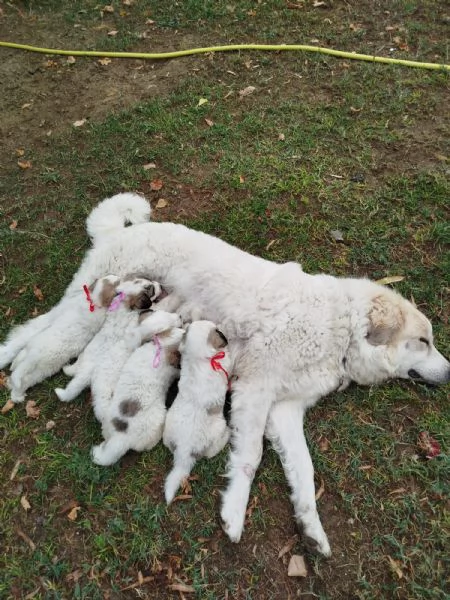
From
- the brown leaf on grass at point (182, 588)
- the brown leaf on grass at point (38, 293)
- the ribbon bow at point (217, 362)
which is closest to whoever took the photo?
the brown leaf on grass at point (182, 588)

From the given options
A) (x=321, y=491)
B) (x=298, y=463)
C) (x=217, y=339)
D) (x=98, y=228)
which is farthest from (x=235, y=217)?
(x=321, y=491)

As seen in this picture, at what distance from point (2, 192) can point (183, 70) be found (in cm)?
324

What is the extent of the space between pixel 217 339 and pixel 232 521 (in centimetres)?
132

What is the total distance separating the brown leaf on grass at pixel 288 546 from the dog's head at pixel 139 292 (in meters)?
2.09

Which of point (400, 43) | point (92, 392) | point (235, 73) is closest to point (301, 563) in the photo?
point (92, 392)

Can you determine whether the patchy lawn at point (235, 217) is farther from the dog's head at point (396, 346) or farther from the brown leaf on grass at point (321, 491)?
the dog's head at point (396, 346)

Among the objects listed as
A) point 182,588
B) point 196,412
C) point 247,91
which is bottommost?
point 182,588

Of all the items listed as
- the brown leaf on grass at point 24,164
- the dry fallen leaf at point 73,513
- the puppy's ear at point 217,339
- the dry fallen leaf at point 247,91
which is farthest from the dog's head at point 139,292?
the dry fallen leaf at point 247,91

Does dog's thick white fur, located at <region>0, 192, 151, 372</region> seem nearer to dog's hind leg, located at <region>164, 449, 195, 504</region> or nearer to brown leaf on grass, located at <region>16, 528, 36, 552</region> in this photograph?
brown leaf on grass, located at <region>16, 528, 36, 552</region>

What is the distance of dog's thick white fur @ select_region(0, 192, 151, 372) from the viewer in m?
4.43

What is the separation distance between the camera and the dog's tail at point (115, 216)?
491 cm

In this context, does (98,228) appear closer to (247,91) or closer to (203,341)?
(203,341)

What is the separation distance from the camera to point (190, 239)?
4.52 meters

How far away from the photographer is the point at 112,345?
159 inches
